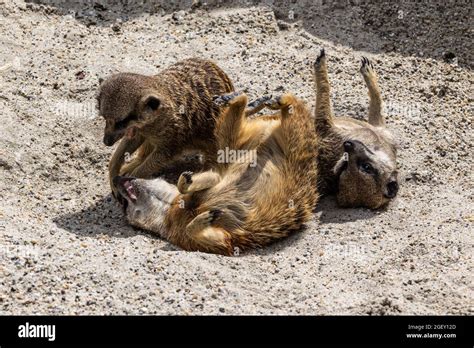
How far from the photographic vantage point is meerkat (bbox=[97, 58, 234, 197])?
5723mm

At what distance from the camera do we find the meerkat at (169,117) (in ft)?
18.8

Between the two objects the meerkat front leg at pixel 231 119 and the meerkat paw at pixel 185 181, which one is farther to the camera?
the meerkat front leg at pixel 231 119

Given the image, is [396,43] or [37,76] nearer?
[37,76]

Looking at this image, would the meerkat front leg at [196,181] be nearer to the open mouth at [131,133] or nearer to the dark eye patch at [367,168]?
the open mouth at [131,133]

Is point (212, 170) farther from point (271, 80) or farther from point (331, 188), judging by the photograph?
point (271, 80)

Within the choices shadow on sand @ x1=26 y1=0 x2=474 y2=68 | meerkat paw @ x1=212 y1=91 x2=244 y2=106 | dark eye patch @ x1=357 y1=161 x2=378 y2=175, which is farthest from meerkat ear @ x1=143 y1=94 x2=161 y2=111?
shadow on sand @ x1=26 y1=0 x2=474 y2=68

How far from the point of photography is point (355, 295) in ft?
15.2

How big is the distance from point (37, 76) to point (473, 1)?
436 cm

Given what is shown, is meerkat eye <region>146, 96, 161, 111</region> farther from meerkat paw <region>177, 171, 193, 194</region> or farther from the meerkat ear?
meerkat paw <region>177, 171, 193, 194</region>

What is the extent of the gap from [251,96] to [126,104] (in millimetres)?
1557

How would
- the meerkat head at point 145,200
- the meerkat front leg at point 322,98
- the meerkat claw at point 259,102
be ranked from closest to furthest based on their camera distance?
the meerkat head at point 145,200
the meerkat claw at point 259,102
the meerkat front leg at point 322,98

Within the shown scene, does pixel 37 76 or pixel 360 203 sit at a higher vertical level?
pixel 37 76

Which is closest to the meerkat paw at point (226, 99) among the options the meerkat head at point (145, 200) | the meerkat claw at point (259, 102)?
the meerkat claw at point (259, 102)
